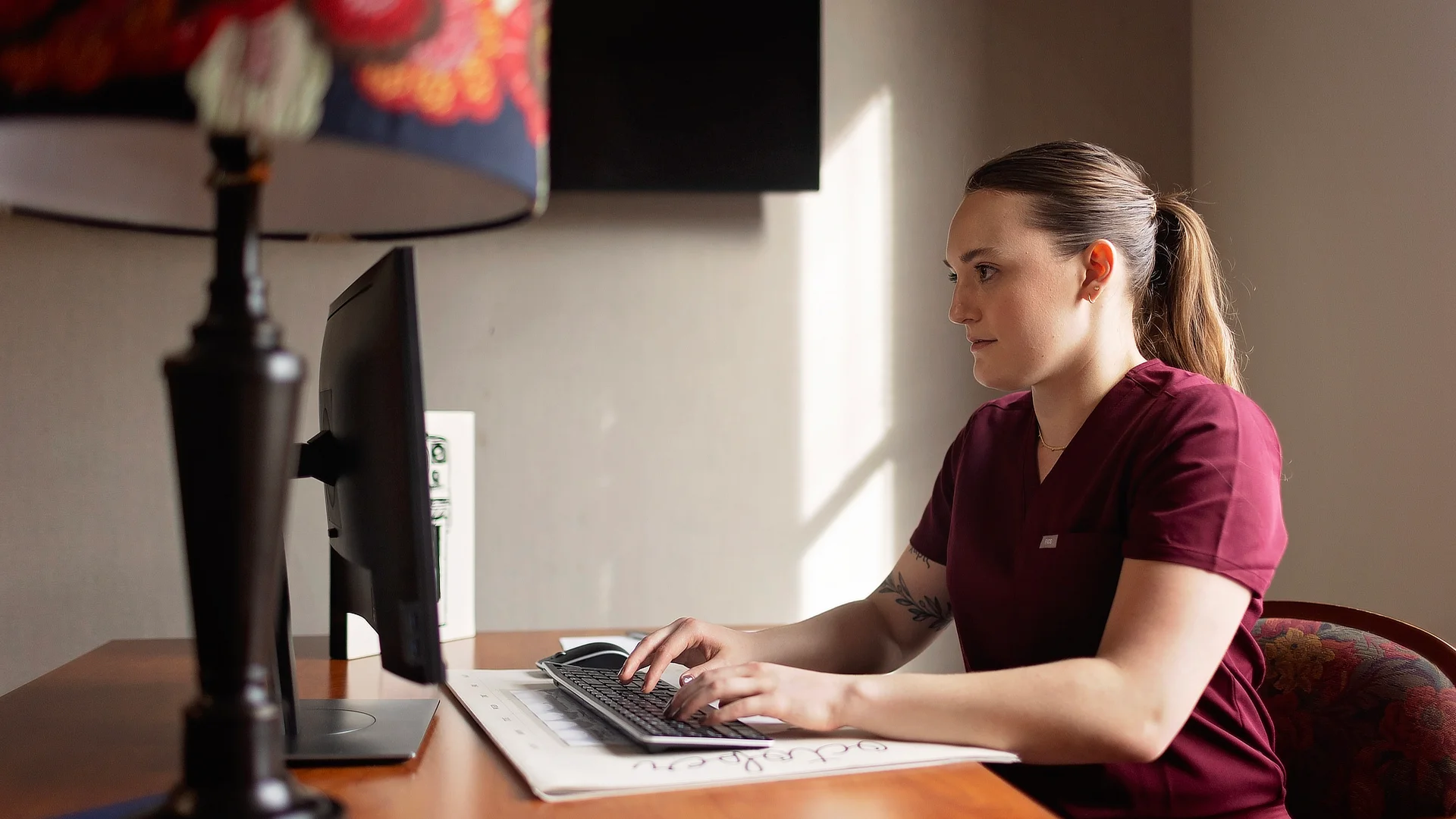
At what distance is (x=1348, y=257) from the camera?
202cm

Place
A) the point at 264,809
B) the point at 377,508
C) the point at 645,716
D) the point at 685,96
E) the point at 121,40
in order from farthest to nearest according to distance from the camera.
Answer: the point at 685,96
the point at 645,716
the point at 377,508
the point at 264,809
the point at 121,40

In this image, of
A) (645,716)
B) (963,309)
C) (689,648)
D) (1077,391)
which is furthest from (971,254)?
(645,716)

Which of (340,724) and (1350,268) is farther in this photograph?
(1350,268)

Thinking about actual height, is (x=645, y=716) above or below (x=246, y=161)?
below

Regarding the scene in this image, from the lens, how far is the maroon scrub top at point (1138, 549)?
1.05 meters

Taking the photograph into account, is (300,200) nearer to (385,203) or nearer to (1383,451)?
(385,203)

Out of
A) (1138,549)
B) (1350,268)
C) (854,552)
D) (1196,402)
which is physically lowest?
(854,552)

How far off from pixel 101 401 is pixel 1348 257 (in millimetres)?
2414

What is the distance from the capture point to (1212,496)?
1.05 metres

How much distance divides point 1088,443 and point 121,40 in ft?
3.36

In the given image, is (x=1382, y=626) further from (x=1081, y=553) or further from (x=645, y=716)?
(x=645, y=716)

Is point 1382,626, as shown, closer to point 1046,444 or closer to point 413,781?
point 1046,444

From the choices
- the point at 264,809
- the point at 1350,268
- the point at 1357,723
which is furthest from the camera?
the point at 1350,268

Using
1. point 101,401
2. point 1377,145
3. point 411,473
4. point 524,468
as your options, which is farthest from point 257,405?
point 1377,145
